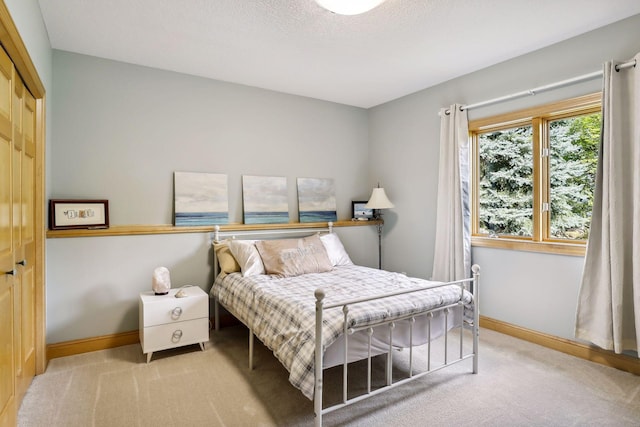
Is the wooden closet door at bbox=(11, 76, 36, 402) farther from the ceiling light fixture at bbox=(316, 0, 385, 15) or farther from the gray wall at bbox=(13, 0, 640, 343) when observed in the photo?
the ceiling light fixture at bbox=(316, 0, 385, 15)

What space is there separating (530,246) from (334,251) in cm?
179

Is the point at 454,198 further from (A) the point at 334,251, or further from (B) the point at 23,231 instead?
(B) the point at 23,231

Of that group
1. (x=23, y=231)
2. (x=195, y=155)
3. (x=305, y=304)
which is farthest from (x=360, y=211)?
(x=23, y=231)

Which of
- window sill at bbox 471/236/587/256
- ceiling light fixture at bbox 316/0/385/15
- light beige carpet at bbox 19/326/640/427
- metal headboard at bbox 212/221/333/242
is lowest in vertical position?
light beige carpet at bbox 19/326/640/427

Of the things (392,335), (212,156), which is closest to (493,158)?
(392,335)

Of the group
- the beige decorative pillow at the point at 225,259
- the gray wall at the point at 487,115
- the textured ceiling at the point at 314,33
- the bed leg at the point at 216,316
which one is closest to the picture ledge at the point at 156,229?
the beige decorative pillow at the point at 225,259

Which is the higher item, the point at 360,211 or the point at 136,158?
the point at 136,158

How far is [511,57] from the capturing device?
306 cm

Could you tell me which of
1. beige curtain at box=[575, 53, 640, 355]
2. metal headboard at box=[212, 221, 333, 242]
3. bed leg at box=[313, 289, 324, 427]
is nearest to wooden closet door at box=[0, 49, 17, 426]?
bed leg at box=[313, 289, 324, 427]

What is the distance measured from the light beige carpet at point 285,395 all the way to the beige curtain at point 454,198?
0.92m

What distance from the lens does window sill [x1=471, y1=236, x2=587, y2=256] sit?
108 inches

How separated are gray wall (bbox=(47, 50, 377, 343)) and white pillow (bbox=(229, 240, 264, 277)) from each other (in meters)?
0.36

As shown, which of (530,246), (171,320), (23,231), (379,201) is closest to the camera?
(23,231)

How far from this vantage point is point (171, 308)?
2.75 metres
